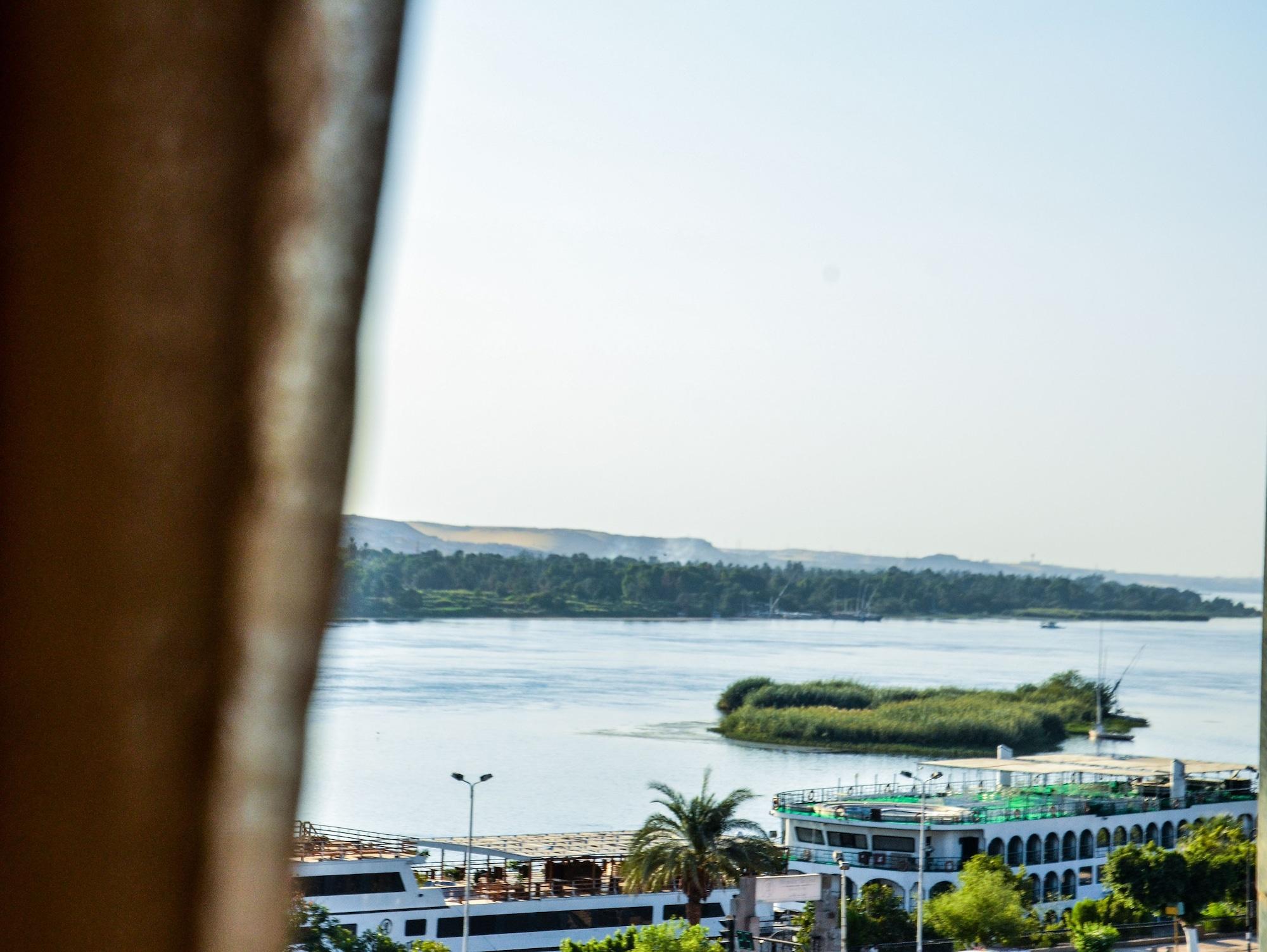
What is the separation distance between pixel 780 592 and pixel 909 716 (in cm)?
881

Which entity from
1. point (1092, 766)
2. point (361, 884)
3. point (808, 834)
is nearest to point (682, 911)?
point (361, 884)

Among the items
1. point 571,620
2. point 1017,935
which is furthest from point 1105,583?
point 1017,935

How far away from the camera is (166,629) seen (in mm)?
112

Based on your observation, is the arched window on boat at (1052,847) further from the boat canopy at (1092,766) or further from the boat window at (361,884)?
the boat window at (361,884)

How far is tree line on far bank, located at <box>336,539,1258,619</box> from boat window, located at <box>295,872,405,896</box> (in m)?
10.5

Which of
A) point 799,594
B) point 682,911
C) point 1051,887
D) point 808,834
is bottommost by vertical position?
point 1051,887

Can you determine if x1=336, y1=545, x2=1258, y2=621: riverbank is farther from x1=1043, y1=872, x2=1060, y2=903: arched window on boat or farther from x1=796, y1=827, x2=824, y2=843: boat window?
x1=1043, y1=872, x2=1060, y2=903: arched window on boat

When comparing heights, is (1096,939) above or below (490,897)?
above

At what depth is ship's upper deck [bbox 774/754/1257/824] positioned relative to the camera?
11.6 metres

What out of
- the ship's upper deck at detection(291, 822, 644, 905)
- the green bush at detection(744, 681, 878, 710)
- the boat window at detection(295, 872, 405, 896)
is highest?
the green bush at detection(744, 681, 878, 710)

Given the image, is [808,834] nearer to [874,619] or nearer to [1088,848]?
[1088,848]

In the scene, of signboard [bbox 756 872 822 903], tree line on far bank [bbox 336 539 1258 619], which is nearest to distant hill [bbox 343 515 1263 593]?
tree line on far bank [bbox 336 539 1258 619]

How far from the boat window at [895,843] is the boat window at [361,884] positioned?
471 cm

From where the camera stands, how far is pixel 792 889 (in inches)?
309
